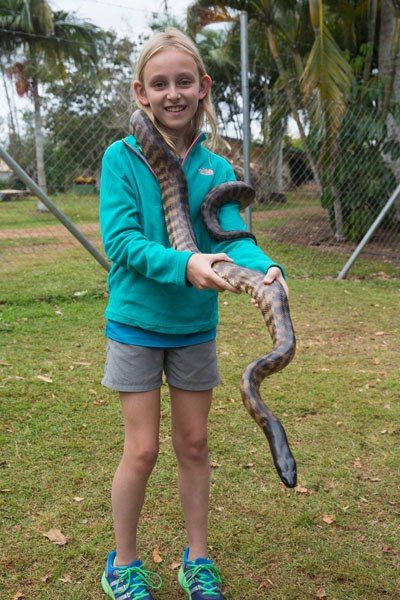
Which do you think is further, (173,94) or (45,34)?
(45,34)

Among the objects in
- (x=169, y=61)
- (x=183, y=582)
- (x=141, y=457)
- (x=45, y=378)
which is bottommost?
(x=45, y=378)

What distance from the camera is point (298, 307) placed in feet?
25.2

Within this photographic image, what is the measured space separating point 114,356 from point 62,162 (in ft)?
17.8

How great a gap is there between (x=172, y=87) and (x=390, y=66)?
1123cm

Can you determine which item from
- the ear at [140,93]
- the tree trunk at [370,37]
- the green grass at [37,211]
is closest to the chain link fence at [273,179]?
the green grass at [37,211]

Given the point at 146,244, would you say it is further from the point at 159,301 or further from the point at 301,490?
the point at 301,490

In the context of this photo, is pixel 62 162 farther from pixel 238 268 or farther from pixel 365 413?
pixel 238 268

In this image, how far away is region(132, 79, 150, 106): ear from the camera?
8.31ft

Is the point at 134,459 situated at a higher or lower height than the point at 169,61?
lower

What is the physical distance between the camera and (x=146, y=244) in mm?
2262

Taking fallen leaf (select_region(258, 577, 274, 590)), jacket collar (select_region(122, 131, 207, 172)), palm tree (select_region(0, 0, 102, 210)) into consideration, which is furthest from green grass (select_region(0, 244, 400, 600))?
palm tree (select_region(0, 0, 102, 210))

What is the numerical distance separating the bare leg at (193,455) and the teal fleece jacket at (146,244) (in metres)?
0.34

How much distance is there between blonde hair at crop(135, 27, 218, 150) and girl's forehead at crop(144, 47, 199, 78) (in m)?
0.02

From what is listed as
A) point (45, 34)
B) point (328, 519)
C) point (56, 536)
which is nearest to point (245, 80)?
point (328, 519)
